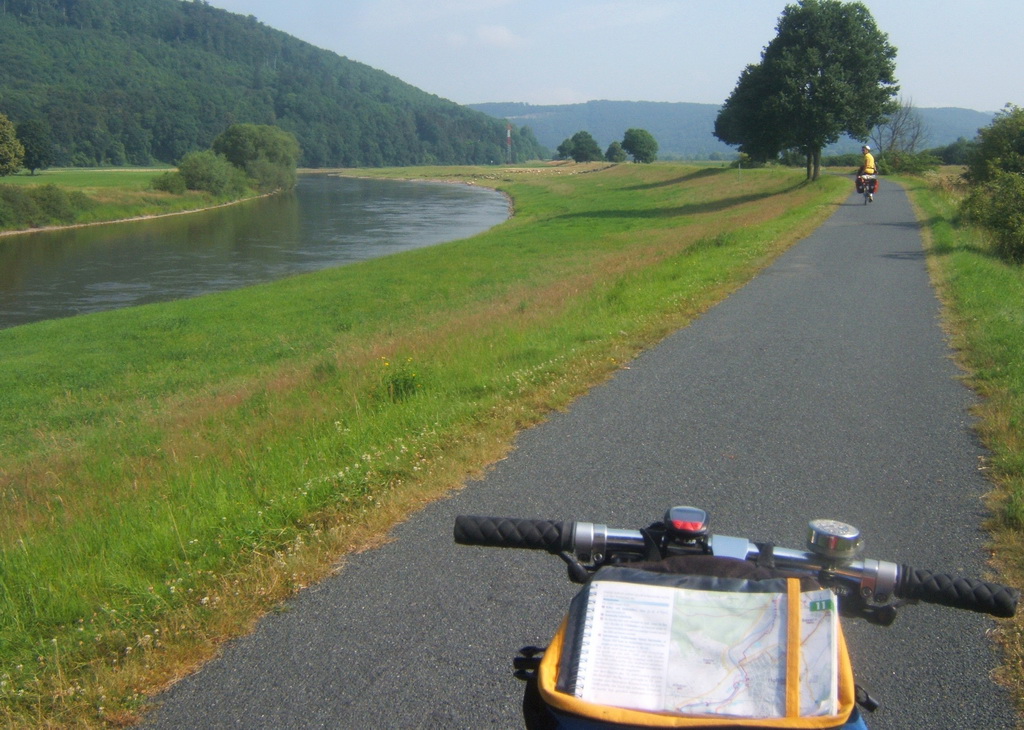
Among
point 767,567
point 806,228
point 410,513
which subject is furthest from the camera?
point 806,228

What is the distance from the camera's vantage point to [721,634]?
178cm

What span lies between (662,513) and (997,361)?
495cm

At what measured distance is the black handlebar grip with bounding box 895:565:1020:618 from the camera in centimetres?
190

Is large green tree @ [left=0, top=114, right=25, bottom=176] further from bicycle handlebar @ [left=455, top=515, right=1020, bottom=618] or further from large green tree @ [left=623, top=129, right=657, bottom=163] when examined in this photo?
bicycle handlebar @ [left=455, top=515, right=1020, bottom=618]

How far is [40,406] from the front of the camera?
14570mm

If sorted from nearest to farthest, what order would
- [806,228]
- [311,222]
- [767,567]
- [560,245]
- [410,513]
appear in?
[767,567], [410,513], [806,228], [560,245], [311,222]

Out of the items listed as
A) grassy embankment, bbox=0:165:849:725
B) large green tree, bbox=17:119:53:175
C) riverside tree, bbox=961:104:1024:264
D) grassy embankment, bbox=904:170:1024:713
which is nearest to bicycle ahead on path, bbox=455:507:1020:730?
grassy embankment, bbox=904:170:1024:713

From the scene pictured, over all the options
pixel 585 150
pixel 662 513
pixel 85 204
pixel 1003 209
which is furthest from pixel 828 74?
pixel 585 150

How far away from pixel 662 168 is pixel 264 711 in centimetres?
8160

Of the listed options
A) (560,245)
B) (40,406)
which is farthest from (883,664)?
(560,245)

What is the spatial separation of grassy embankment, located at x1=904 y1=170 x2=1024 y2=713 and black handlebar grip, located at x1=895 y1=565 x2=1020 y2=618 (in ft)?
4.82

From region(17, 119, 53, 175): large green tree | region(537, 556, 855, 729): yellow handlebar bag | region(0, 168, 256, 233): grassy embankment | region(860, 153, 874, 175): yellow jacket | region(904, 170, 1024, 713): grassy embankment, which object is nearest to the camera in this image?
region(537, 556, 855, 729): yellow handlebar bag

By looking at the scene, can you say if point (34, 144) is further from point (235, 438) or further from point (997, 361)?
point (997, 361)

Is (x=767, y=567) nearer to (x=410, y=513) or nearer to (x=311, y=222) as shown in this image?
(x=410, y=513)
